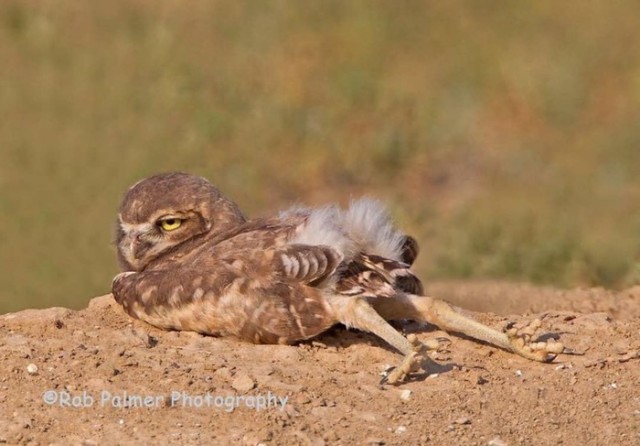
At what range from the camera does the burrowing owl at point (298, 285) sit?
7.73m

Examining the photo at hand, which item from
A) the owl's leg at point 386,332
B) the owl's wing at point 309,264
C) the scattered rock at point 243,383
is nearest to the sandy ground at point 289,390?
the scattered rock at point 243,383

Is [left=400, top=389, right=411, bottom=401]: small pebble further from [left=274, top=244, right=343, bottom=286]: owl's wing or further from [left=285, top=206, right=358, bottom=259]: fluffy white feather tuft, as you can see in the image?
[left=285, top=206, right=358, bottom=259]: fluffy white feather tuft

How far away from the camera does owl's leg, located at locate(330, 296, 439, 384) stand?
23.9 ft

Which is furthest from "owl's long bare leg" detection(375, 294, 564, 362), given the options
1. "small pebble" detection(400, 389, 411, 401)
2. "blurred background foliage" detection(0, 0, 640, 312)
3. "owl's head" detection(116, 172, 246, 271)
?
"blurred background foliage" detection(0, 0, 640, 312)

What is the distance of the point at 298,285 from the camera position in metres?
7.75

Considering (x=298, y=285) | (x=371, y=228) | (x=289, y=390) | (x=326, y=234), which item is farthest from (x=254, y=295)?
(x=371, y=228)

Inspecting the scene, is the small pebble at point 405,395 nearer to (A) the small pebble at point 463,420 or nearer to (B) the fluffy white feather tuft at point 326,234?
(A) the small pebble at point 463,420

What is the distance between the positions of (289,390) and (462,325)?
1343 mm

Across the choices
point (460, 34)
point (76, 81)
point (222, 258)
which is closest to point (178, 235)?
point (222, 258)

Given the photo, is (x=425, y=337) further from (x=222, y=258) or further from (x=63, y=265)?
(x=63, y=265)

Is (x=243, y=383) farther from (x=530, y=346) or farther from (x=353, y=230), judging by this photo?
(x=530, y=346)

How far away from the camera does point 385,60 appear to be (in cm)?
1805

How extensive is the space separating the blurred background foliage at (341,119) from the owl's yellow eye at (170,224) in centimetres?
402

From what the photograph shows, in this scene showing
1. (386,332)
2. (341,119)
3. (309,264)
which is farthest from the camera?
(341,119)
